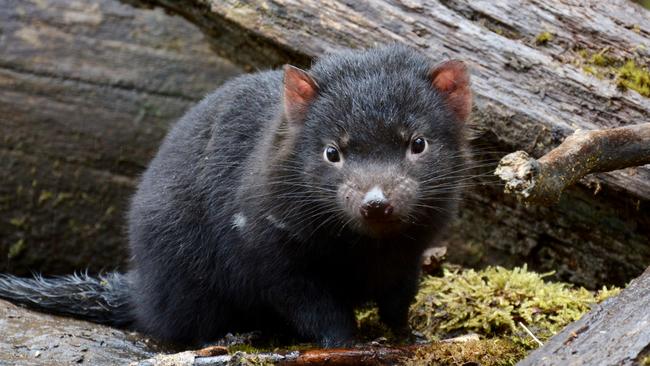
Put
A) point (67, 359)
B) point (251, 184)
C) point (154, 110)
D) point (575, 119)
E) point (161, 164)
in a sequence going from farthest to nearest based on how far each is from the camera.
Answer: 1. point (154, 110)
2. point (161, 164)
3. point (575, 119)
4. point (251, 184)
5. point (67, 359)

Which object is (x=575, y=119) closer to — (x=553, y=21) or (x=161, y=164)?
(x=553, y=21)

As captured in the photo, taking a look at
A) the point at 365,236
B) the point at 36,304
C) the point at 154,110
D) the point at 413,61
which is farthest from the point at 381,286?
the point at 154,110

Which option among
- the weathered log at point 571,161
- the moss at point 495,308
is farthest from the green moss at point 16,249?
the weathered log at point 571,161

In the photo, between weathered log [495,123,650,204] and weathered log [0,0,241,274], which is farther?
weathered log [0,0,241,274]

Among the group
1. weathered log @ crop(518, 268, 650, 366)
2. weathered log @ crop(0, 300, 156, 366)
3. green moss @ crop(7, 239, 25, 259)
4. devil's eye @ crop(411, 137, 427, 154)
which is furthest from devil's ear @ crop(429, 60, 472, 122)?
green moss @ crop(7, 239, 25, 259)

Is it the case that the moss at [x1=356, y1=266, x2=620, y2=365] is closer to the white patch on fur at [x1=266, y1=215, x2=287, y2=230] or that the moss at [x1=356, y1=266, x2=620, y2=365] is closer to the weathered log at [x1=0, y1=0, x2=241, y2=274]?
the white patch on fur at [x1=266, y1=215, x2=287, y2=230]

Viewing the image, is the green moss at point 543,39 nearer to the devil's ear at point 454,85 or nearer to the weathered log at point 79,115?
the devil's ear at point 454,85
